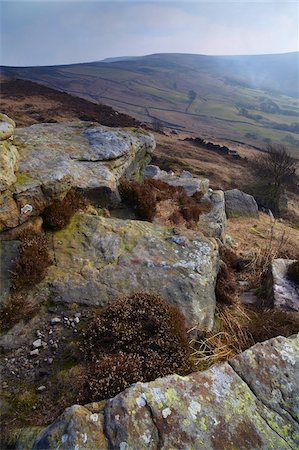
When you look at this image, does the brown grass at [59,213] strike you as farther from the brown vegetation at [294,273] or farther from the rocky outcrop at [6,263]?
the brown vegetation at [294,273]

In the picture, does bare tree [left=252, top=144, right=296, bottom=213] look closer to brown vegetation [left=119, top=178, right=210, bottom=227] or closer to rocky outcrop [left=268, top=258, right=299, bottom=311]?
brown vegetation [left=119, top=178, right=210, bottom=227]

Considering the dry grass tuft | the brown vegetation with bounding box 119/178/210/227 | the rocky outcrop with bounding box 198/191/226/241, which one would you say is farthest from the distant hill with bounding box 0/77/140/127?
the dry grass tuft

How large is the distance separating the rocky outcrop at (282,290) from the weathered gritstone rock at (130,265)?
6.59 feet

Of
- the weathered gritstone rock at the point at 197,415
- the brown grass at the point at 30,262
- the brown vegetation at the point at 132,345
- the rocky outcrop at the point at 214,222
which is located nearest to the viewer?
the weathered gritstone rock at the point at 197,415

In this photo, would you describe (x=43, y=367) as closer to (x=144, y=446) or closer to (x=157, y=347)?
(x=157, y=347)

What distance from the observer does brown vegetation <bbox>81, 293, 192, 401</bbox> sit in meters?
4.95

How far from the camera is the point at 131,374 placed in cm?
495

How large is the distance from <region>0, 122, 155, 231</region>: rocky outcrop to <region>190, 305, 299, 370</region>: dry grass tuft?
474 centimetres

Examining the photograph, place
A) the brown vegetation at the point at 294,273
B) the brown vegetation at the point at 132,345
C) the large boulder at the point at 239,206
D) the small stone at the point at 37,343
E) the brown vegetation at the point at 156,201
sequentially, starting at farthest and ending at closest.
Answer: the large boulder at the point at 239,206
the brown vegetation at the point at 156,201
the brown vegetation at the point at 294,273
the small stone at the point at 37,343
the brown vegetation at the point at 132,345

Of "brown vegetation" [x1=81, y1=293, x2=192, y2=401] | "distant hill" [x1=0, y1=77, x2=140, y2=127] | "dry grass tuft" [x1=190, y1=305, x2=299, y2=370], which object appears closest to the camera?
"brown vegetation" [x1=81, y1=293, x2=192, y2=401]

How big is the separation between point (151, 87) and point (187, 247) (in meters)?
205

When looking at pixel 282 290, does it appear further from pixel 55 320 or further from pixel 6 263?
pixel 6 263

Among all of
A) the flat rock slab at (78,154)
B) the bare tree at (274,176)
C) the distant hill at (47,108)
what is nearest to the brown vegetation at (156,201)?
the flat rock slab at (78,154)

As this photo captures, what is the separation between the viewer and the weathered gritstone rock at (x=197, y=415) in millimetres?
3787
